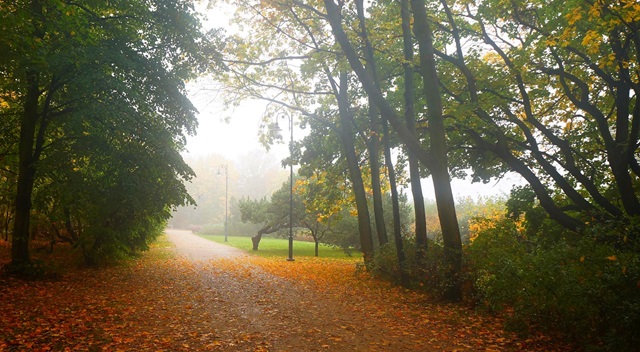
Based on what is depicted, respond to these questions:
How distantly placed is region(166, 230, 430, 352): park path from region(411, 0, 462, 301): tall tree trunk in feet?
8.37

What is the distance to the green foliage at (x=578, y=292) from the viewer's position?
16.3 ft

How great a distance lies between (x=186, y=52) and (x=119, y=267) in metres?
9.03

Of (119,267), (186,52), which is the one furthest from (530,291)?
(119,267)

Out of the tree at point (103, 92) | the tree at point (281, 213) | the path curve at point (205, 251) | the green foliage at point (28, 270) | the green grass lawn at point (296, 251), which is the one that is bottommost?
the green grass lawn at point (296, 251)

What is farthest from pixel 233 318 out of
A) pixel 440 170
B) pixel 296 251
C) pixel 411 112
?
pixel 296 251

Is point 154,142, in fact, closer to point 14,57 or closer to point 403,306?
point 14,57

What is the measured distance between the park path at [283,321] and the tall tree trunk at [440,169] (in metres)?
2.55

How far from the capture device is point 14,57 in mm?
9914

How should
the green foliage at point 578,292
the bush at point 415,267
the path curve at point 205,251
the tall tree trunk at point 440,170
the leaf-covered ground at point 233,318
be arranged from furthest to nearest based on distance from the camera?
1. the path curve at point 205,251
2. the bush at point 415,267
3. the tall tree trunk at point 440,170
4. the leaf-covered ground at point 233,318
5. the green foliage at point 578,292

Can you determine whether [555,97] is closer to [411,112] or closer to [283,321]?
[411,112]

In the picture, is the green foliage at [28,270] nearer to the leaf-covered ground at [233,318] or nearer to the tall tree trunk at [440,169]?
the leaf-covered ground at [233,318]

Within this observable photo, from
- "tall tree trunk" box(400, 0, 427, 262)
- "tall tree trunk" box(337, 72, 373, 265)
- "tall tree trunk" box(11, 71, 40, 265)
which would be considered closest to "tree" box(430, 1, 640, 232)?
"tall tree trunk" box(400, 0, 427, 262)

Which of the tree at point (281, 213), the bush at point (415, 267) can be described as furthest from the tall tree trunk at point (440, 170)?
the tree at point (281, 213)

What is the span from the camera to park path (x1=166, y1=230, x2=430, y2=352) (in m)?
6.09
